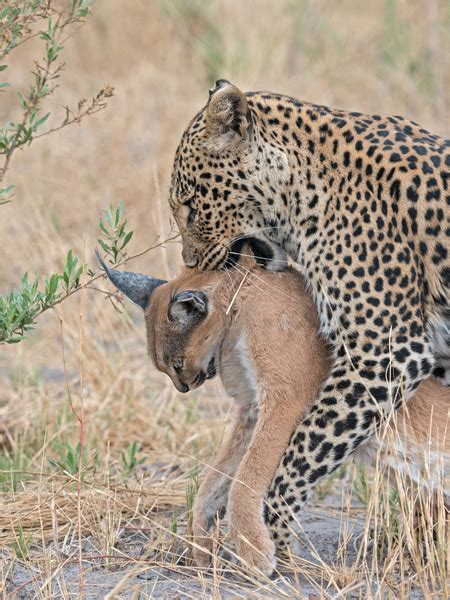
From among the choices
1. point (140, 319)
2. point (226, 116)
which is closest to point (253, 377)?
point (226, 116)

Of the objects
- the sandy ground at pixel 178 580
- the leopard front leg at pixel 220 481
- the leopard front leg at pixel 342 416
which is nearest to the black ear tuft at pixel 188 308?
the leopard front leg at pixel 220 481

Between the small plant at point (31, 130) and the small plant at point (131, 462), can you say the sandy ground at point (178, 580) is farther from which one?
the small plant at point (31, 130)

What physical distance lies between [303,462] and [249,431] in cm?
48

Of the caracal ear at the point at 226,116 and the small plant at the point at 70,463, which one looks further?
the small plant at the point at 70,463

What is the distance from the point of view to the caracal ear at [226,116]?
5625mm

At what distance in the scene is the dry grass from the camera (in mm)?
5059

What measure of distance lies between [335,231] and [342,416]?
89 centimetres

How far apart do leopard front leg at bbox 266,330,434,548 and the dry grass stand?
0.73 feet

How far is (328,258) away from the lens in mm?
A: 5434

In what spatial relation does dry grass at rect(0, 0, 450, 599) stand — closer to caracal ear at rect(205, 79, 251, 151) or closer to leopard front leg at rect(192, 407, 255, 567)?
leopard front leg at rect(192, 407, 255, 567)

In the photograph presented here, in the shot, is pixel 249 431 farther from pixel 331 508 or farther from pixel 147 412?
pixel 147 412

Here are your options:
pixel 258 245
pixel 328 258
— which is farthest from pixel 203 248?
pixel 328 258

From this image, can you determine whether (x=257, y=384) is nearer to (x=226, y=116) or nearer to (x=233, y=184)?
(x=233, y=184)

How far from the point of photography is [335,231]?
548 cm
